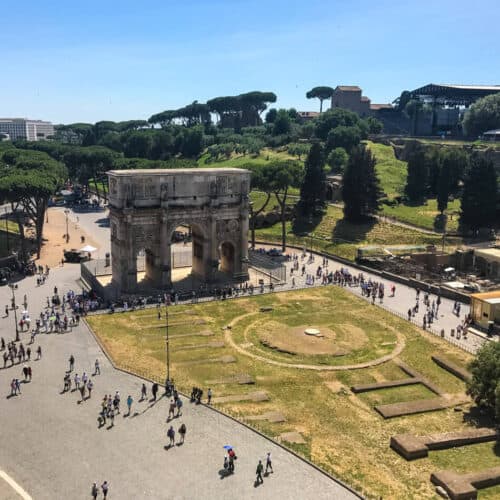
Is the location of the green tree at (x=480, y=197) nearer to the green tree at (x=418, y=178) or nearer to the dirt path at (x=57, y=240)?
the green tree at (x=418, y=178)

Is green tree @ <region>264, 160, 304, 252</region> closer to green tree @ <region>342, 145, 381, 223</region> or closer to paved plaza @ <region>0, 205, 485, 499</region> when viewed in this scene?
green tree @ <region>342, 145, 381, 223</region>

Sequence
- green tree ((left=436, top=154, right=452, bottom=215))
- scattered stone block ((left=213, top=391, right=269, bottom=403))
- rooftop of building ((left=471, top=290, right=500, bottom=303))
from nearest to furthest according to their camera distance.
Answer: scattered stone block ((left=213, top=391, right=269, bottom=403))
rooftop of building ((left=471, top=290, right=500, bottom=303))
green tree ((left=436, top=154, right=452, bottom=215))

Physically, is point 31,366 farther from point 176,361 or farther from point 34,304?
point 34,304

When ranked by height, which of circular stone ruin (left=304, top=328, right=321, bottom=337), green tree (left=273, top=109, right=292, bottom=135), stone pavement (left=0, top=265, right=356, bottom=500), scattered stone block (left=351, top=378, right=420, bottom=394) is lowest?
stone pavement (left=0, top=265, right=356, bottom=500)

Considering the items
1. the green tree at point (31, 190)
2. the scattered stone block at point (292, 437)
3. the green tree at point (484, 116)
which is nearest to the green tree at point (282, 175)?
the green tree at point (31, 190)

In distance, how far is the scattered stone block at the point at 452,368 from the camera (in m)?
40.5

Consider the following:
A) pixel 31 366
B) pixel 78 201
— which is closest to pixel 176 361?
pixel 31 366

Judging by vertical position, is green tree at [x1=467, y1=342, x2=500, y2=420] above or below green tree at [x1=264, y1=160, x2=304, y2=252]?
below

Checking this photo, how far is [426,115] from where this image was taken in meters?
177

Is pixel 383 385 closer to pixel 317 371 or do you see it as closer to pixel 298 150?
pixel 317 371

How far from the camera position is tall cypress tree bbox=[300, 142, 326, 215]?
291ft

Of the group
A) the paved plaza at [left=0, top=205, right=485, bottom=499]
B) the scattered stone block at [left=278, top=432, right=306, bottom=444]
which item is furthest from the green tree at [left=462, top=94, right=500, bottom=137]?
the scattered stone block at [left=278, top=432, right=306, bottom=444]

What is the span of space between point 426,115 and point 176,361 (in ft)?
515

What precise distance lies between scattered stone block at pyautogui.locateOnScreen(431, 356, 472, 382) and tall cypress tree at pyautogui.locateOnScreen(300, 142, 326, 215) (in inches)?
1934
